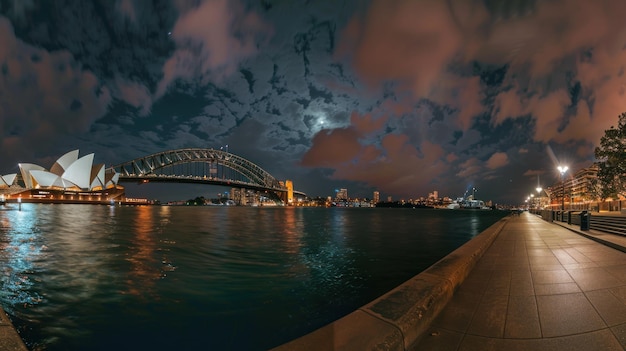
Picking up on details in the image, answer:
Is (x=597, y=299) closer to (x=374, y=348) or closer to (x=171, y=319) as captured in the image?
(x=374, y=348)

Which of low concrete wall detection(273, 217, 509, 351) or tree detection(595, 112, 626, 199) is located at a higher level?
tree detection(595, 112, 626, 199)

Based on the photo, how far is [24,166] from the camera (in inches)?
3278

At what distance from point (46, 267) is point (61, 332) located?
5639mm

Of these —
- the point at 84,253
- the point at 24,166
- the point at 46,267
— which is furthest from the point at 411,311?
the point at 24,166

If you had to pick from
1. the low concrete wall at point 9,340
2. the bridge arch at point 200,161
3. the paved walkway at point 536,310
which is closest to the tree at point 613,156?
the paved walkway at point 536,310

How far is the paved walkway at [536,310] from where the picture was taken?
2941 mm

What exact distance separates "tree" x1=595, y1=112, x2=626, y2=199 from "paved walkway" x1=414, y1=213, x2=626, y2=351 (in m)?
25.6

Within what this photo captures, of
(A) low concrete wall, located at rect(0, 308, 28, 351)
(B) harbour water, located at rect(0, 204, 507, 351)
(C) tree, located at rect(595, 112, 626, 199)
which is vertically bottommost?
(B) harbour water, located at rect(0, 204, 507, 351)

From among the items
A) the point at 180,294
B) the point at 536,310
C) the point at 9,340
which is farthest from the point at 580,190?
the point at 9,340

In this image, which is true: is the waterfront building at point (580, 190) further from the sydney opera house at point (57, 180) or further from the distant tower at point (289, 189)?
the sydney opera house at point (57, 180)

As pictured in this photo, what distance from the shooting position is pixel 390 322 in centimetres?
277

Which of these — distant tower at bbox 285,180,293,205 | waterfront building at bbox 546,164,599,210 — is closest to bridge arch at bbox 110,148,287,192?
distant tower at bbox 285,180,293,205

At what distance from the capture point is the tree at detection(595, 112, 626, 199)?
81.0ft

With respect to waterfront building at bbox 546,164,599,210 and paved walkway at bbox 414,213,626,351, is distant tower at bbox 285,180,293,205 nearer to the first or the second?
waterfront building at bbox 546,164,599,210
